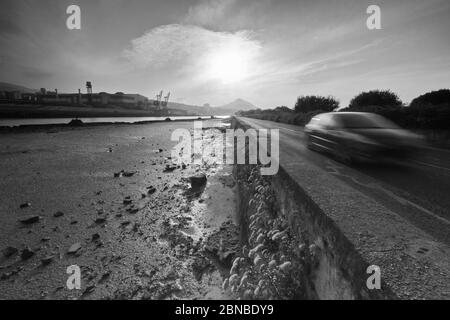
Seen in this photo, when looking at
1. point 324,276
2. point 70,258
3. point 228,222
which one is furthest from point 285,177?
point 70,258

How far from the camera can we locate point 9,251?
14.2 feet

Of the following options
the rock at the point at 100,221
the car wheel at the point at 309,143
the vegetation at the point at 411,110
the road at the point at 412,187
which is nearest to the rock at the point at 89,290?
the rock at the point at 100,221

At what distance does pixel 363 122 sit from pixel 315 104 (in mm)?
34067

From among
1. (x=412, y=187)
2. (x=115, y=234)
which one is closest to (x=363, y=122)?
(x=412, y=187)

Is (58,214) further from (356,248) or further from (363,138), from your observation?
(363,138)

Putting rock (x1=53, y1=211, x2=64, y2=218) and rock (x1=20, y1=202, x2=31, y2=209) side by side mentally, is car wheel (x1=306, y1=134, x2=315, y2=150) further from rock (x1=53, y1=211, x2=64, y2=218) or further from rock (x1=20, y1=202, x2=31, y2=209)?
rock (x1=20, y1=202, x2=31, y2=209)

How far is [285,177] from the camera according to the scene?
15.9 ft

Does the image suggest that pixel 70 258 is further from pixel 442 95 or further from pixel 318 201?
pixel 442 95

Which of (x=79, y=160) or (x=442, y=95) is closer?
(x=79, y=160)

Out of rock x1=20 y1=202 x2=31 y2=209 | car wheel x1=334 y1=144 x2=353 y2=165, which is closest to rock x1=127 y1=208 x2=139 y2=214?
rock x1=20 y1=202 x2=31 y2=209

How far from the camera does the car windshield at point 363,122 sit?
622 centimetres

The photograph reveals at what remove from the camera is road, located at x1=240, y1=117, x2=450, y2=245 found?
314cm

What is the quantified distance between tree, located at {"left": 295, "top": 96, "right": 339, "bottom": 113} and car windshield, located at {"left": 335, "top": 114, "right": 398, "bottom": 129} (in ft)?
97.1

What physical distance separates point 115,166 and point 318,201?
10.8m
